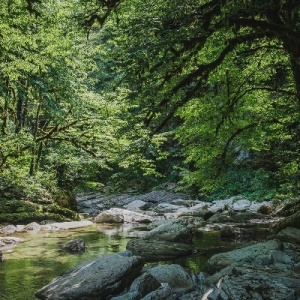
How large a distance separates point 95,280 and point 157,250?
10.3 feet

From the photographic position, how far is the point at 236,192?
2331 centimetres

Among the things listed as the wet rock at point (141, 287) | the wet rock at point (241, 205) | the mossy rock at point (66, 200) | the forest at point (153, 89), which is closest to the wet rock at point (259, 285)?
the wet rock at point (141, 287)

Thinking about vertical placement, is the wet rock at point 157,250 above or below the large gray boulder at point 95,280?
below

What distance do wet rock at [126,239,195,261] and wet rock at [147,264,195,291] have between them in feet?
6.03

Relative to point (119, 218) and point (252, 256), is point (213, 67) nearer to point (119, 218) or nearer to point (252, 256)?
point (252, 256)

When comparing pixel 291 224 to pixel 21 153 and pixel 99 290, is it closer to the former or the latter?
pixel 99 290

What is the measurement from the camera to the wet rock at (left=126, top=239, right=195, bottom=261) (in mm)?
8938

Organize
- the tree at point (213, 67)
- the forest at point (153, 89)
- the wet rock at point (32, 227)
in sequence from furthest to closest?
the wet rock at point (32, 227), the forest at point (153, 89), the tree at point (213, 67)

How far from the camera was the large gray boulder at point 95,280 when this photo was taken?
600cm

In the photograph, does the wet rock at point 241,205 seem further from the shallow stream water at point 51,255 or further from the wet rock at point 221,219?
the shallow stream water at point 51,255

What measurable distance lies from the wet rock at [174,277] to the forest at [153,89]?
2.97m

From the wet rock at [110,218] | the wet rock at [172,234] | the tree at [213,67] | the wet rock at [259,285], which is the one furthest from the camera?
the wet rock at [110,218]

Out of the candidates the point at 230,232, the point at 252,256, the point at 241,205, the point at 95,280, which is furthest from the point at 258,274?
the point at 241,205

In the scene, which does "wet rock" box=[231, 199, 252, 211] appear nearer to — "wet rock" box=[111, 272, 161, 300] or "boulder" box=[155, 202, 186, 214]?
"boulder" box=[155, 202, 186, 214]
